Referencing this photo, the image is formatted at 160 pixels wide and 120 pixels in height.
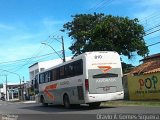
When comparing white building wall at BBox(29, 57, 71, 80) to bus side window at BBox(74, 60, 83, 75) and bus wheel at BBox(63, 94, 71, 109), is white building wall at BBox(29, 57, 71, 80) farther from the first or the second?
bus side window at BBox(74, 60, 83, 75)

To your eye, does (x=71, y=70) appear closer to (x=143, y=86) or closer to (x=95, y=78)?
(x=95, y=78)

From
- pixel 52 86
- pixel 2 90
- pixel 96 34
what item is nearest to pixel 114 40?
pixel 96 34

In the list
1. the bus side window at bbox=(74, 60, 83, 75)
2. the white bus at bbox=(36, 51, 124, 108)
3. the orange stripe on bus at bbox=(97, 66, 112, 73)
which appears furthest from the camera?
the bus side window at bbox=(74, 60, 83, 75)

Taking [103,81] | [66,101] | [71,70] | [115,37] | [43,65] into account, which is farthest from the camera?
[43,65]

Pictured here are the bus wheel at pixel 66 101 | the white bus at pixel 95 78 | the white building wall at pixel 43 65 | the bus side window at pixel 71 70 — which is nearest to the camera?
the white bus at pixel 95 78

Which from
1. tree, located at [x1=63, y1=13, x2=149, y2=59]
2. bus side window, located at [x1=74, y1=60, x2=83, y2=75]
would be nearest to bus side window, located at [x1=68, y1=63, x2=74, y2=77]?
bus side window, located at [x1=74, y1=60, x2=83, y2=75]

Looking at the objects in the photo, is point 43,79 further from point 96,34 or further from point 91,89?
point 96,34

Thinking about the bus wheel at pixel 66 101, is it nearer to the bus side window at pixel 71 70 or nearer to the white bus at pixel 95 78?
the white bus at pixel 95 78

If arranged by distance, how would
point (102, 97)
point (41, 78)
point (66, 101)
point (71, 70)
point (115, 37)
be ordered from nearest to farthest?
1. point (102, 97)
2. point (71, 70)
3. point (66, 101)
4. point (41, 78)
5. point (115, 37)

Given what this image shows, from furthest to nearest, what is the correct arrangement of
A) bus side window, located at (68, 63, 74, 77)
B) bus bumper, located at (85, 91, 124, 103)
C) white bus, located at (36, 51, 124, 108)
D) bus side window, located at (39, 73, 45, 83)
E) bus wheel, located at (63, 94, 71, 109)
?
1. bus side window, located at (39, 73, 45, 83)
2. bus wheel, located at (63, 94, 71, 109)
3. bus side window, located at (68, 63, 74, 77)
4. white bus, located at (36, 51, 124, 108)
5. bus bumper, located at (85, 91, 124, 103)

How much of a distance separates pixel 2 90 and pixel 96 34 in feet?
310

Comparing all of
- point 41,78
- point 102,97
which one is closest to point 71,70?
point 102,97

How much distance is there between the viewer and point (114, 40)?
56500mm

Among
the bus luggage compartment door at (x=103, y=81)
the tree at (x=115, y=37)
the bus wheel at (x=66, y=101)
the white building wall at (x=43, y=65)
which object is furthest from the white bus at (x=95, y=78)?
the white building wall at (x=43, y=65)
